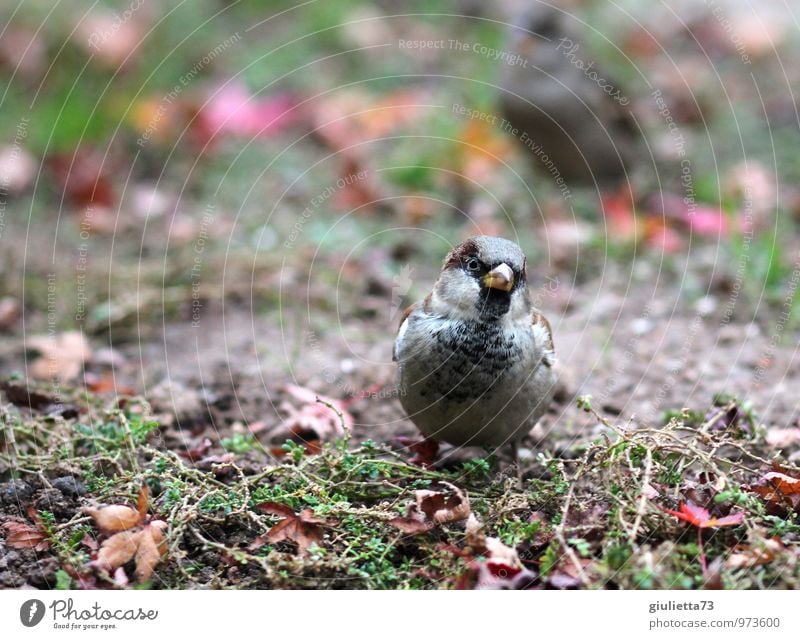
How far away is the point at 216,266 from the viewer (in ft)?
20.8

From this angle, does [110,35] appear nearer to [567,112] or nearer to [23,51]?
[23,51]

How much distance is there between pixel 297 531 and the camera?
3369mm

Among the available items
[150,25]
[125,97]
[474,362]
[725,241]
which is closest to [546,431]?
[474,362]

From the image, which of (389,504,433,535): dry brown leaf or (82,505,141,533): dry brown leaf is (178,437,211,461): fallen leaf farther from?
(389,504,433,535): dry brown leaf

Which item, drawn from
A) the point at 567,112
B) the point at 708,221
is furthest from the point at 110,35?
the point at 708,221

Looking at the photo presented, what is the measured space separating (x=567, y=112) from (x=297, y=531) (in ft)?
16.0

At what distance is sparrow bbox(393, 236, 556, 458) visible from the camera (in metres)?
3.73

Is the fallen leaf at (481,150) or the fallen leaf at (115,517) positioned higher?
the fallen leaf at (481,150)

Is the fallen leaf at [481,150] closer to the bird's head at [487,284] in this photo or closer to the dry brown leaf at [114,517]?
the bird's head at [487,284]

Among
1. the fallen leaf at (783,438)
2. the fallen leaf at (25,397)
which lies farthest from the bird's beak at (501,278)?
the fallen leaf at (25,397)

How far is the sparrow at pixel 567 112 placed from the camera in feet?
23.6

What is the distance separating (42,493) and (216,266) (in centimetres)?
→ 286

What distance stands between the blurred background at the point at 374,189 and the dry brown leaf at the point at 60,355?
2 centimetres

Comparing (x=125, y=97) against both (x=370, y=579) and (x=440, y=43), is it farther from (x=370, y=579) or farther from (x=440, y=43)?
(x=370, y=579)
